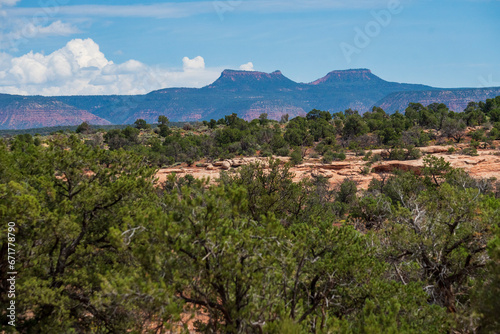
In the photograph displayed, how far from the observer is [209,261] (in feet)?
18.4

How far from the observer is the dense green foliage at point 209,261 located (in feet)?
17.8

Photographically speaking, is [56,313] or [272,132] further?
[272,132]

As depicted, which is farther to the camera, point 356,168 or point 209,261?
point 356,168

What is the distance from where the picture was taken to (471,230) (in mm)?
8258

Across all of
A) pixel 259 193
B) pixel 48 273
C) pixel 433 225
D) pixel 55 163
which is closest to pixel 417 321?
pixel 433 225

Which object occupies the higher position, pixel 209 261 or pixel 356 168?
pixel 209 261

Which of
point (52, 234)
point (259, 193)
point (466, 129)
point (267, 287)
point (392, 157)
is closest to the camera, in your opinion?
point (267, 287)

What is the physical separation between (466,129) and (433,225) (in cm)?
4967

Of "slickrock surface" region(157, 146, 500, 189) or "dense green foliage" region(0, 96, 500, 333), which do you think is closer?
"dense green foliage" region(0, 96, 500, 333)

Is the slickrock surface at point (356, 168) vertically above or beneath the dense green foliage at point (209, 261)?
beneath

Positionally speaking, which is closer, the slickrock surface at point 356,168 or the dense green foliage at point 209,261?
the dense green foliage at point 209,261

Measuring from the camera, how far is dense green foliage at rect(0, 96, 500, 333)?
5.41 metres

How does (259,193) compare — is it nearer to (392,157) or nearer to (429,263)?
(429,263)

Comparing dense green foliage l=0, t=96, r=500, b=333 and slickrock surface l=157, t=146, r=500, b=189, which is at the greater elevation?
dense green foliage l=0, t=96, r=500, b=333
